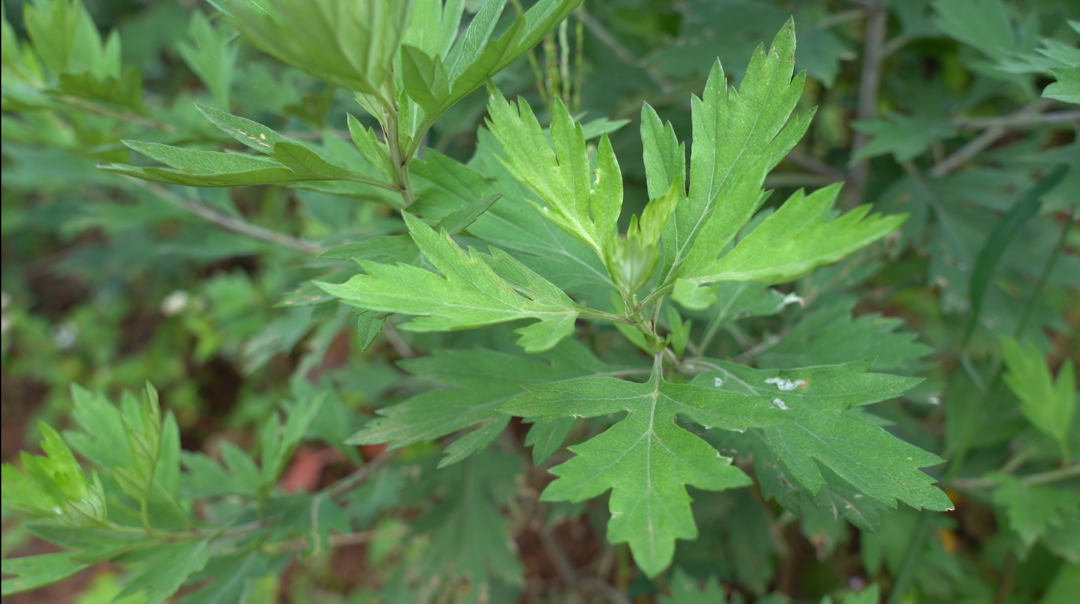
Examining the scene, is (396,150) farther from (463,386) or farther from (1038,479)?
(1038,479)

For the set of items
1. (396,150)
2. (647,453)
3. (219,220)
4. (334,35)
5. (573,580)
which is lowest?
(573,580)

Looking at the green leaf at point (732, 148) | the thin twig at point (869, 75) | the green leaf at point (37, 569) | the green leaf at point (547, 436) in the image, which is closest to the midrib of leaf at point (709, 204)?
the green leaf at point (732, 148)

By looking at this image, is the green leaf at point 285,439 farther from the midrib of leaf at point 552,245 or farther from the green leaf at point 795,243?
the green leaf at point 795,243

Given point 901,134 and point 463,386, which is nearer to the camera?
point 463,386

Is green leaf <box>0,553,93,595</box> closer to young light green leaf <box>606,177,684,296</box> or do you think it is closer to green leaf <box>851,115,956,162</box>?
young light green leaf <box>606,177,684,296</box>

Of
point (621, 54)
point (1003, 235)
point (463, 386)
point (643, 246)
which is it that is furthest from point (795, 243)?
point (621, 54)

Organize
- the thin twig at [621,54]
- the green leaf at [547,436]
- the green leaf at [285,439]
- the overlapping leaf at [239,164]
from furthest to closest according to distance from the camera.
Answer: the thin twig at [621,54]
the green leaf at [285,439]
the green leaf at [547,436]
the overlapping leaf at [239,164]

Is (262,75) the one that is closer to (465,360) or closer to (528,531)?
(465,360)
